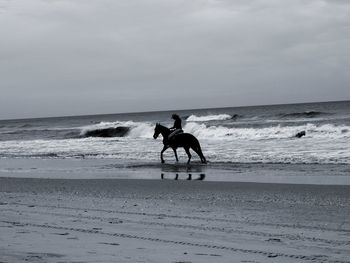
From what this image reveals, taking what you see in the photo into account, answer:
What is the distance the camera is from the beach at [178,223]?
540 centimetres

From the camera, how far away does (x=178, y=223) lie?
728cm

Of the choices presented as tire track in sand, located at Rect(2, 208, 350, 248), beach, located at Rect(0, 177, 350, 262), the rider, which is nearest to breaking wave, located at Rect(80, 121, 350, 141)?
the rider

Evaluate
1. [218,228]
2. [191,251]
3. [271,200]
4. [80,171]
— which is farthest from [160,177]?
[191,251]

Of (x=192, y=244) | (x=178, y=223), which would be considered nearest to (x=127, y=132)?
(x=178, y=223)

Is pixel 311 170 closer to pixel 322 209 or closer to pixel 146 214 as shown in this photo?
pixel 322 209

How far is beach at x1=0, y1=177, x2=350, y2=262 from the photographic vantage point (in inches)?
213

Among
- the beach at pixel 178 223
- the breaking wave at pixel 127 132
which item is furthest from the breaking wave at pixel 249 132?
the beach at pixel 178 223

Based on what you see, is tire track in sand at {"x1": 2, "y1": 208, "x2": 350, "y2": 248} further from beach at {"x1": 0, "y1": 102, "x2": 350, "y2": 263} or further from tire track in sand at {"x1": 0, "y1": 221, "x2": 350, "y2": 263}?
tire track in sand at {"x1": 0, "y1": 221, "x2": 350, "y2": 263}

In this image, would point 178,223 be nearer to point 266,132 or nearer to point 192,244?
point 192,244

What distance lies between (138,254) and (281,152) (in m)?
16.0

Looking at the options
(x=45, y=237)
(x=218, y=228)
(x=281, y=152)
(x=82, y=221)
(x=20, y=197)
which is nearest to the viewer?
(x=45, y=237)

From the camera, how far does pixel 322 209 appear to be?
27.5 ft

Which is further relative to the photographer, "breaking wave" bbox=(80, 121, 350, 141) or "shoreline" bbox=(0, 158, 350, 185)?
"breaking wave" bbox=(80, 121, 350, 141)

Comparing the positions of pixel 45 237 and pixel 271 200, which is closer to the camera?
pixel 45 237
